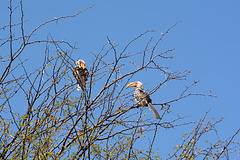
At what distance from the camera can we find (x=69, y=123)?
18.1 ft

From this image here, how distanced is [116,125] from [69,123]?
68cm

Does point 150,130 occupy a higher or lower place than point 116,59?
lower

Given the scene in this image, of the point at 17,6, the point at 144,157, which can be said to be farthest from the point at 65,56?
the point at 144,157

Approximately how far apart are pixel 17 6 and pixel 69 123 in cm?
184

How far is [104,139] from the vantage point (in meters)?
5.69

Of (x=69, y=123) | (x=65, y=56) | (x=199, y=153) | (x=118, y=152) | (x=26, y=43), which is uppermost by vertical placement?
(x=26, y=43)

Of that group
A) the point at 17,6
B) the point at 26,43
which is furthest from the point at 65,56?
the point at 17,6

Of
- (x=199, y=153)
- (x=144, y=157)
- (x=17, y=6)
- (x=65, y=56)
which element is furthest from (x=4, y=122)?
(x=199, y=153)

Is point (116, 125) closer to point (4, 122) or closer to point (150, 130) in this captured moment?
point (150, 130)

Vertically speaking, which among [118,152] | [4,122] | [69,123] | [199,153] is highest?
[4,122]

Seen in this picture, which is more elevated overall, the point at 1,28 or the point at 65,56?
the point at 1,28

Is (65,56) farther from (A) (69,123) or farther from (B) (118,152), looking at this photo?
(B) (118,152)

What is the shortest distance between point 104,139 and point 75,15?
74.3 inches

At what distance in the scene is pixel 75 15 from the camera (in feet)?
18.6
